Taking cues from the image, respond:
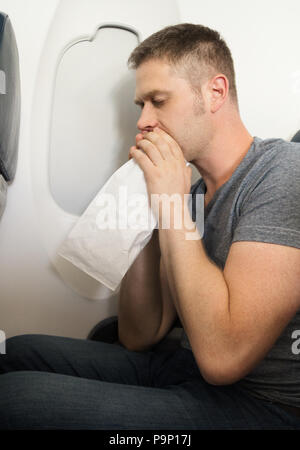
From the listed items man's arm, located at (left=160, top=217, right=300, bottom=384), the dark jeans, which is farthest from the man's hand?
the dark jeans

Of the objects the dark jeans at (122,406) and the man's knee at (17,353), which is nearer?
the dark jeans at (122,406)

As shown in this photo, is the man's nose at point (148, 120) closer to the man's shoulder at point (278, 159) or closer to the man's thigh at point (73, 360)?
the man's shoulder at point (278, 159)

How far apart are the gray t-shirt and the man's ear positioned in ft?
0.56

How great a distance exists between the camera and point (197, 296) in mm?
650

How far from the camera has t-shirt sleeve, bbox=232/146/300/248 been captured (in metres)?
0.63

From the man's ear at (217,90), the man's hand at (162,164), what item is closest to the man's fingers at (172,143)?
the man's hand at (162,164)

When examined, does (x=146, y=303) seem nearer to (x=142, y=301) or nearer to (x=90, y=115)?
(x=142, y=301)

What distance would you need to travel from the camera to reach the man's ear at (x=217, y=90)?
0.91m

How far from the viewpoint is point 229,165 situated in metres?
0.91

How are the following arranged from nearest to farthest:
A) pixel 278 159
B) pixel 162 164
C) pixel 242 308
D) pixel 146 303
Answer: pixel 242 308 < pixel 278 159 < pixel 162 164 < pixel 146 303

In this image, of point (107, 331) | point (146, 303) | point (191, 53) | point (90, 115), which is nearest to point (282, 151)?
point (191, 53)

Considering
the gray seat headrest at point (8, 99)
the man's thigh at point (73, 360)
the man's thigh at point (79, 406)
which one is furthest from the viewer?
the man's thigh at point (73, 360)

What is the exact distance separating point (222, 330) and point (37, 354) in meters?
0.53

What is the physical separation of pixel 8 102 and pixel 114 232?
409 mm
